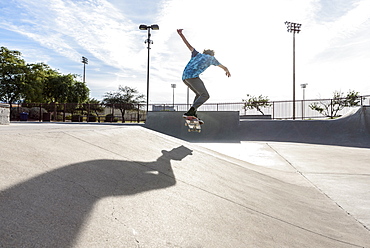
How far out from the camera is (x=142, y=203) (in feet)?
4.83

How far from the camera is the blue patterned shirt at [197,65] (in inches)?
190

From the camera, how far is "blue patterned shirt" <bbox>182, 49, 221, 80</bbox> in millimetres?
4836

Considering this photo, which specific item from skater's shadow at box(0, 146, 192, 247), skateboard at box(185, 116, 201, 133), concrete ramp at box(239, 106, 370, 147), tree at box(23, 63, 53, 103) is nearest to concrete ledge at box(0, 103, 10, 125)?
skateboard at box(185, 116, 201, 133)

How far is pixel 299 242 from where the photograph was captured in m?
1.54

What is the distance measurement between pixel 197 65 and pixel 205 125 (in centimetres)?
616

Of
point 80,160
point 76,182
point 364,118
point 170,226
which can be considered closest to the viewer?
point 170,226

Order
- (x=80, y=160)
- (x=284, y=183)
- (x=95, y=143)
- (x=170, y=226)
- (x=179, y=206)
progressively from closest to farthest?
1. (x=170, y=226)
2. (x=179, y=206)
3. (x=80, y=160)
4. (x=95, y=143)
5. (x=284, y=183)

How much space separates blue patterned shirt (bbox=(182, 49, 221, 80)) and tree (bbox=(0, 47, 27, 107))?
3410 cm

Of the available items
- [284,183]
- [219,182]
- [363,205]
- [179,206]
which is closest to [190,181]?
[219,182]

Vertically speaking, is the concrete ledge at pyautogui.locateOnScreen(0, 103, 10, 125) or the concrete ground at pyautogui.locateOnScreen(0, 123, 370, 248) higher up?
the concrete ledge at pyautogui.locateOnScreen(0, 103, 10, 125)

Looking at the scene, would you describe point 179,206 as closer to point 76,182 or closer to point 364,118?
point 76,182

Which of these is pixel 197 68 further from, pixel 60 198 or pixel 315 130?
pixel 315 130

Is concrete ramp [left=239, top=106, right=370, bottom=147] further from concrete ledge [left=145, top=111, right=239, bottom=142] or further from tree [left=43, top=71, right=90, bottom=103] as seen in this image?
tree [left=43, top=71, right=90, bottom=103]

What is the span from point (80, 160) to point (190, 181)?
3.36 feet
